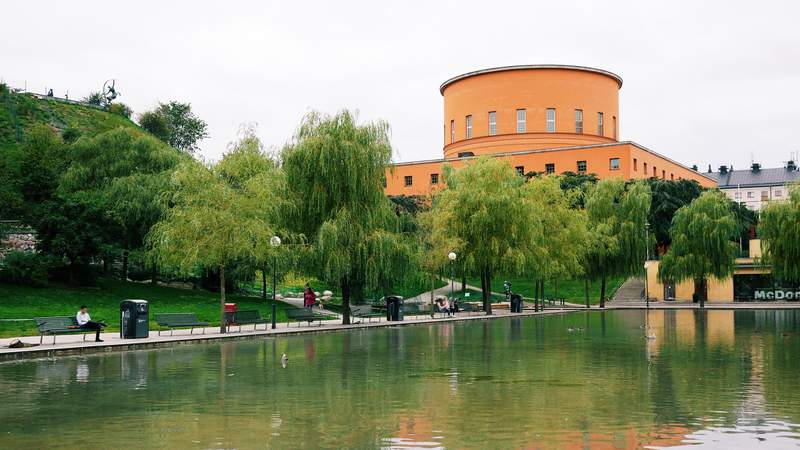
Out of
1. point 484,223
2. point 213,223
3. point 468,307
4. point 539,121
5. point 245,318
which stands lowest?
point 468,307

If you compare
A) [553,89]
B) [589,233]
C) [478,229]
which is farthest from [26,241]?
[553,89]

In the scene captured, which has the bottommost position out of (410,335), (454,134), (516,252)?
(410,335)

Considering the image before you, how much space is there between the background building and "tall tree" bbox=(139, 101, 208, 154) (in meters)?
75.2

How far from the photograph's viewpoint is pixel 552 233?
47.0 m

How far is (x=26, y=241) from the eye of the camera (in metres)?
55.0

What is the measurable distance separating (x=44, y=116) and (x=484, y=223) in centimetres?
5779

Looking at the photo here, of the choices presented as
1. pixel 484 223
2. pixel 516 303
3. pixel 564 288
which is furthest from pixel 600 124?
pixel 484 223

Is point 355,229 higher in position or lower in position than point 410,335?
higher

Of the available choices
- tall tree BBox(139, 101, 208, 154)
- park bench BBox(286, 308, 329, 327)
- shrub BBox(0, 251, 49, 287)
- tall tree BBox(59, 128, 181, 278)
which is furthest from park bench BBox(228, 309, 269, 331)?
tall tree BBox(139, 101, 208, 154)

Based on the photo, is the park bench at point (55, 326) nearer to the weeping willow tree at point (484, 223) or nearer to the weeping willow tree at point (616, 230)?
the weeping willow tree at point (484, 223)

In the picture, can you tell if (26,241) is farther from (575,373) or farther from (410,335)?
(575,373)

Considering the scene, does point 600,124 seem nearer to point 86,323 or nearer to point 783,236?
point 783,236

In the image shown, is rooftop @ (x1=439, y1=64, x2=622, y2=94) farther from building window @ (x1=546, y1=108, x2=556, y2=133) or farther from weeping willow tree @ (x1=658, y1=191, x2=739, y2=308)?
weeping willow tree @ (x1=658, y1=191, x2=739, y2=308)

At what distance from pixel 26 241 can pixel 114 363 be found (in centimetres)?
4125
